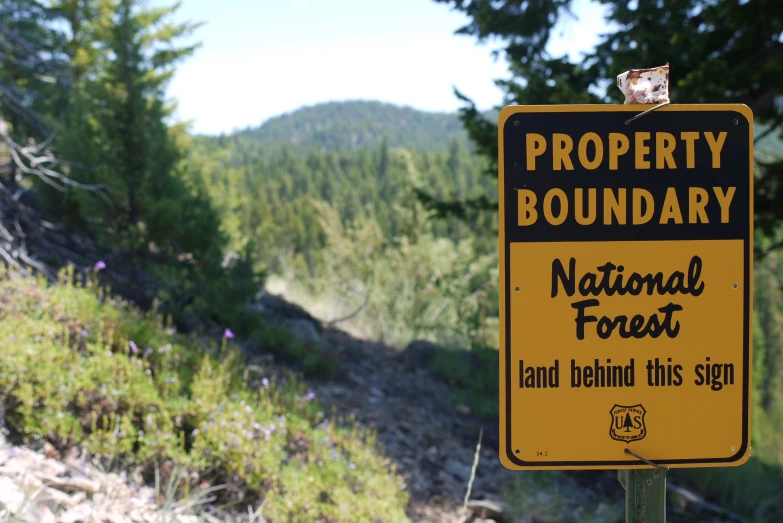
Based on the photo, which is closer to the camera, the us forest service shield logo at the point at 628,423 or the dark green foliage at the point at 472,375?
the us forest service shield logo at the point at 628,423

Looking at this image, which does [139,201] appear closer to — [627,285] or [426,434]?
[426,434]

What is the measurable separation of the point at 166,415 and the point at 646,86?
3.24 metres

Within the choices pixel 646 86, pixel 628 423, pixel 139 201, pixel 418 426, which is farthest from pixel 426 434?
pixel 646 86

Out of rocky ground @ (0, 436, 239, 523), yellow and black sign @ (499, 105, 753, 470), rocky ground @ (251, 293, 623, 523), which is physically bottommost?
rocky ground @ (251, 293, 623, 523)

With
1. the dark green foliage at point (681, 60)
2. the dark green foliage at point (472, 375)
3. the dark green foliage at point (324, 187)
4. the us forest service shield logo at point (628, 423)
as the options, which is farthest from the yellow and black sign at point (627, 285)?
the dark green foliage at point (324, 187)

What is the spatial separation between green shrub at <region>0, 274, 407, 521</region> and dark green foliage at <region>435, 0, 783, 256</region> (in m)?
3.46

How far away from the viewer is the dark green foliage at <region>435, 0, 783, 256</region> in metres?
4.91

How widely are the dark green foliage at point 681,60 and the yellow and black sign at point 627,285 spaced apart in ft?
12.3

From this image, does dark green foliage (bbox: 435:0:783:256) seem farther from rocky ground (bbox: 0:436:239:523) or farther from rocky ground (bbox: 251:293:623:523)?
rocky ground (bbox: 0:436:239:523)

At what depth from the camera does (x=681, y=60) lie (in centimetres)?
526

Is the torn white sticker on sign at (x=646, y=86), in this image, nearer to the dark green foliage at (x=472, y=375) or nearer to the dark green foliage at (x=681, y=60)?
the dark green foliage at (x=681, y=60)

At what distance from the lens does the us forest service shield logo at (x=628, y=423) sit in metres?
1.49

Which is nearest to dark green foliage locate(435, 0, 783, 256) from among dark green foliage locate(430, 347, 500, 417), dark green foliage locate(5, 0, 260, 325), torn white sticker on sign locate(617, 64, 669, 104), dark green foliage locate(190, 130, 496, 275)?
dark green foliage locate(430, 347, 500, 417)

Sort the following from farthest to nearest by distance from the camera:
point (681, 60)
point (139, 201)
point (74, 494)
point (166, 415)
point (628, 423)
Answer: point (139, 201) < point (681, 60) < point (166, 415) < point (74, 494) < point (628, 423)
